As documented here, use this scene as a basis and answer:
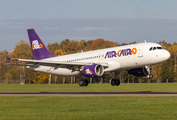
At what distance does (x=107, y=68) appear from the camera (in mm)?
46188

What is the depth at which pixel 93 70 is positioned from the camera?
4522cm

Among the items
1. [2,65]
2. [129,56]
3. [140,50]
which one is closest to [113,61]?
[129,56]

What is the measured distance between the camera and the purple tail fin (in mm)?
57594

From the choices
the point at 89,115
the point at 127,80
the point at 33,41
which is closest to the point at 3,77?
the point at 127,80

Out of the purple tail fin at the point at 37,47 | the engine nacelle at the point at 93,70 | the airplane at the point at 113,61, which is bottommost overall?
the engine nacelle at the point at 93,70

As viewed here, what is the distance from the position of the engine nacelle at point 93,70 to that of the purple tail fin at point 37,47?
13440mm

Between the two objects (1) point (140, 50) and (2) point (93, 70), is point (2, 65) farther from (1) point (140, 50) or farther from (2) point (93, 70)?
(1) point (140, 50)

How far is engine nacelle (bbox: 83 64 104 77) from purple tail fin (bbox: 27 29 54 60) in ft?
44.1

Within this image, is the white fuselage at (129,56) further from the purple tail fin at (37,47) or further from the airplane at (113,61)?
the purple tail fin at (37,47)

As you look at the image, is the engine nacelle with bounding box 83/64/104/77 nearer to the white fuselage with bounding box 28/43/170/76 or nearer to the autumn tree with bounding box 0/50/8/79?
the white fuselage with bounding box 28/43/170/76

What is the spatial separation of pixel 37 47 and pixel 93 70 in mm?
17119

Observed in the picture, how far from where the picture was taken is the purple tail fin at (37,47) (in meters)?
57.6

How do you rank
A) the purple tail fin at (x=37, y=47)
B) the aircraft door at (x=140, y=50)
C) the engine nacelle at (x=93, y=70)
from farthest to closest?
the purple tail fin at (x=37, y=47) < the engine nacelle at (x=93, y=70) < the aircraft door at (x=140, y=50)

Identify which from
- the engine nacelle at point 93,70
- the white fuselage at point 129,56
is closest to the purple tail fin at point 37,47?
the white fuselage at point 129,56
